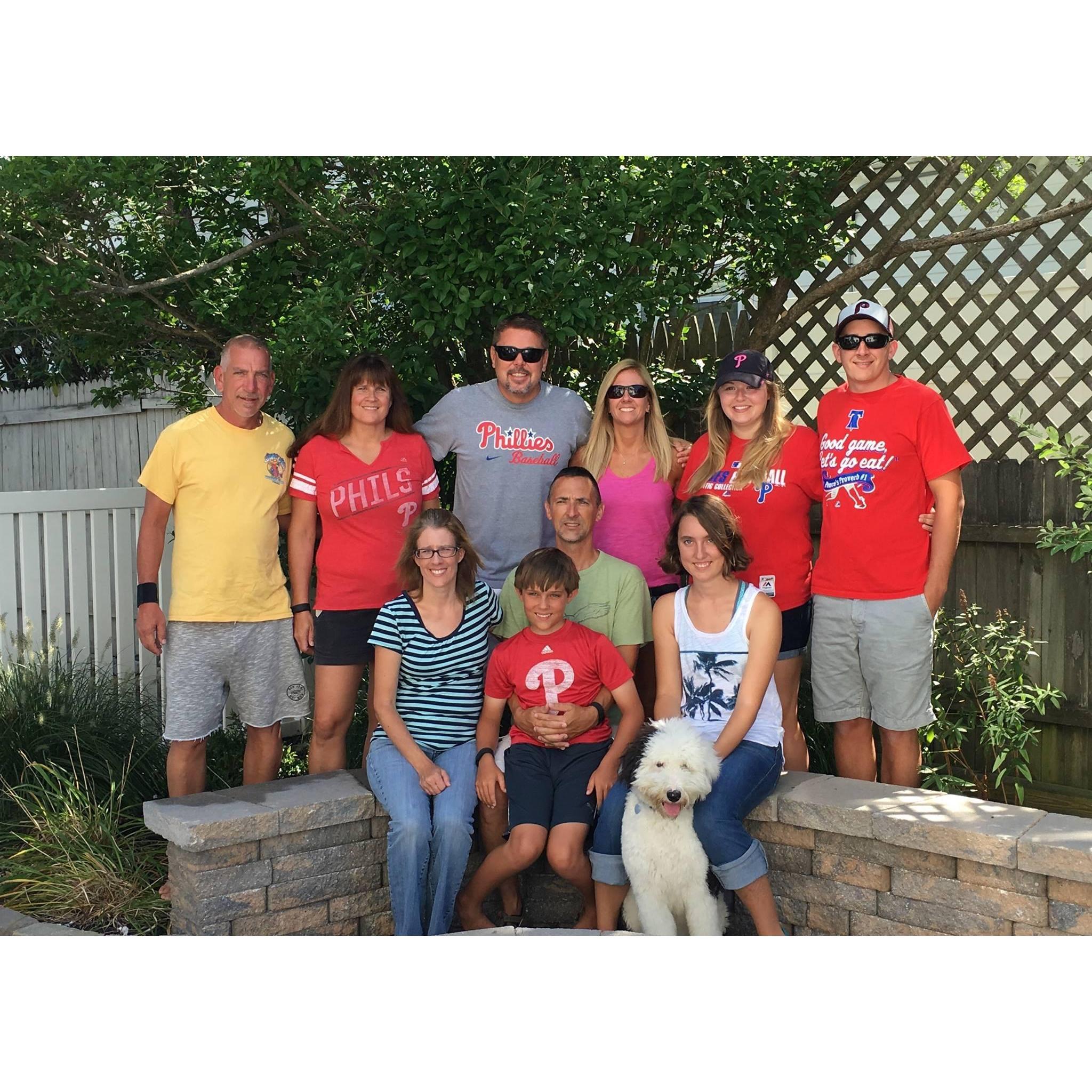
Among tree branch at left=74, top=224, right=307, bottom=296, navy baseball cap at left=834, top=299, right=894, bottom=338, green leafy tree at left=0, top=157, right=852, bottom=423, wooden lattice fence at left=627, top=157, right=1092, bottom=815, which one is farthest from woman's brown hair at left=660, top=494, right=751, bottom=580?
tree branch at left=74, top=224, right=307, bottom=296

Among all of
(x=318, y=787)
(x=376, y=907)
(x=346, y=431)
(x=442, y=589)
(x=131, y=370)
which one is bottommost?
(x=376, y=907)

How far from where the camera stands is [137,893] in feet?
11.8

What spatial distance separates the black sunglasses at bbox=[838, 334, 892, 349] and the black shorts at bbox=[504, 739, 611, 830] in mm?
1509

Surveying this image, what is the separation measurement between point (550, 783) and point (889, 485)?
1424 mm

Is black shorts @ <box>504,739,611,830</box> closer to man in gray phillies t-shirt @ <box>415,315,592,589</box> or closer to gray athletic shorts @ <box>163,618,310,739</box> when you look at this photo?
man in gray phillies t-shirt @ <box>415,315,592,589</box>

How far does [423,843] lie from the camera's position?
330 centimetres

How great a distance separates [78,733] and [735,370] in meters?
2.88

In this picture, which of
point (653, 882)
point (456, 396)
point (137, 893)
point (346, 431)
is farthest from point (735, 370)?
point (137, 893)

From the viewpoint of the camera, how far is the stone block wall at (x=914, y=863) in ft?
9.69

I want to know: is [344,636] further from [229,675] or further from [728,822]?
[728,822]

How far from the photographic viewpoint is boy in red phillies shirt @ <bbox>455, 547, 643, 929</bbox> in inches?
132

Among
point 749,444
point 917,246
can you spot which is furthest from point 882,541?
point 917,246

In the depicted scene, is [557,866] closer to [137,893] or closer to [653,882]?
[653,882]

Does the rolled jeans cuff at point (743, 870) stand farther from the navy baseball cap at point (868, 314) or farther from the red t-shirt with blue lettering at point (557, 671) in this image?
the navy baseball cap at point (868, 314)
